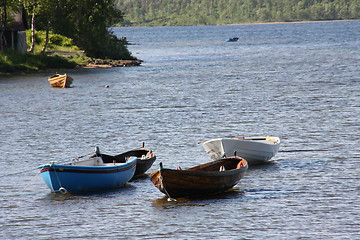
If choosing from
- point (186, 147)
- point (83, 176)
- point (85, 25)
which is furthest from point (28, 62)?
point (83, 176)

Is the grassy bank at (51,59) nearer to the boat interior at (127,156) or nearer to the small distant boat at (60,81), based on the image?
the small distant boat at (60,81)

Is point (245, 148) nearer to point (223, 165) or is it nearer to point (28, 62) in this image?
point (223, 165)

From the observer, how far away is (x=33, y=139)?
3625 centimetres

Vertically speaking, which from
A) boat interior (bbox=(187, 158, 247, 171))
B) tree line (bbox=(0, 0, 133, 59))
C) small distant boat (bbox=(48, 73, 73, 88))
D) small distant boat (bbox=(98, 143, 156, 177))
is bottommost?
small distant boat (bbox=(48, 73, 73, 88))

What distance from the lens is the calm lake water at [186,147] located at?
19859mm

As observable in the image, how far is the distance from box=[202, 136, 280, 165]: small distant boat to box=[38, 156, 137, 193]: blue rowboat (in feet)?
13.9

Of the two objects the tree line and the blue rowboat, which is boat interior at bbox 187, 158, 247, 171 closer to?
the blue rowboat

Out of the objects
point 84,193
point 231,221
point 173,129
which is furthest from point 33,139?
point 231,221

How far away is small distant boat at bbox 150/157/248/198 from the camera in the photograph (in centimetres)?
2156

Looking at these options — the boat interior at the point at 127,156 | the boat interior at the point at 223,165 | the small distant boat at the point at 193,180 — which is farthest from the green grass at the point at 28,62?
the small distant boat at the point at 193,180

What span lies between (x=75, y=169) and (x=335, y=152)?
13.5 meters

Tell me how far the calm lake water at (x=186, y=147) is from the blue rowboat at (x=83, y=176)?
0.38m

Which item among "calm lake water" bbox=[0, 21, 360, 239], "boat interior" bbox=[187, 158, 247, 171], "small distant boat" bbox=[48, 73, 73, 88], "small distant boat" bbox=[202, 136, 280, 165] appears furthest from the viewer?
"small distant boat" bbox=[48, 73, 73, 88]

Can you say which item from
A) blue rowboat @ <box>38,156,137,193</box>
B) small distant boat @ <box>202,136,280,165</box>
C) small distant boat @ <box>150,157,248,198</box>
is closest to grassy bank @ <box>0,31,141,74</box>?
small distant boat @ <box>202,136,280,165</box>
